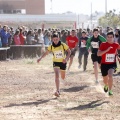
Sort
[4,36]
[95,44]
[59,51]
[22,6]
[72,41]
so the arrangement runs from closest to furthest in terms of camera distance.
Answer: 1. [59,51]
2. [95,44]
3. [72,41]
4. [4,36]
5. [22,6]

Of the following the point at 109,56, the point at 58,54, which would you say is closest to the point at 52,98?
the point at 58,54

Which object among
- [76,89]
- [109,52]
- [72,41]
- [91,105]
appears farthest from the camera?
[72,41]

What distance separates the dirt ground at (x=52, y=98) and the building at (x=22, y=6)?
54.6m

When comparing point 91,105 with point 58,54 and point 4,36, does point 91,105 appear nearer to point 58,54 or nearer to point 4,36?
point 58,54

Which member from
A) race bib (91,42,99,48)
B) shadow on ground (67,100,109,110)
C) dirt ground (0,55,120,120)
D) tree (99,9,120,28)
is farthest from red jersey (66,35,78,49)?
tree (99,9,120,28)

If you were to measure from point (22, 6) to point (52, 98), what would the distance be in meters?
62.4

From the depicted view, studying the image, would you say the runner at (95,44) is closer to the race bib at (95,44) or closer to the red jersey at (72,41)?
the race bib at (95,44)

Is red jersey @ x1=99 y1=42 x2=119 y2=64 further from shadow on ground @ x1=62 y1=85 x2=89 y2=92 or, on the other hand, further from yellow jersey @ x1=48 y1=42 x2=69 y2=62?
shadow on ground @ x1=62 y1=85 x2=89 y2=92

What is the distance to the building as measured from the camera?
233 ft

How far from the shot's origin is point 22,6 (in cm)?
7288

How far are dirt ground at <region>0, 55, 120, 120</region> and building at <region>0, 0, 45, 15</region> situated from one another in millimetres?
54604

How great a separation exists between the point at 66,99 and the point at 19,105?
52.0 inches

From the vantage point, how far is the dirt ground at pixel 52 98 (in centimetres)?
937

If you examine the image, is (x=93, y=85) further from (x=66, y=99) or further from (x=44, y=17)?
(x=44, y=17)
